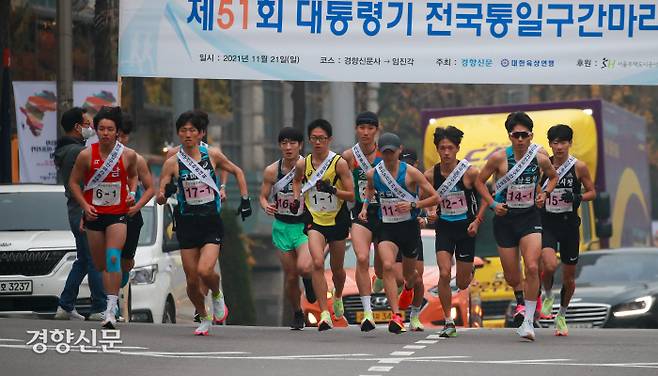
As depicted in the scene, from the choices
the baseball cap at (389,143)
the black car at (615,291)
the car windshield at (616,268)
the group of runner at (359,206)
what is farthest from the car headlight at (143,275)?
the car windshield at (616,268)

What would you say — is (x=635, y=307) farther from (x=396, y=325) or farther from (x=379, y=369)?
(x=379, y=369)

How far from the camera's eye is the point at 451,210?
1888 cm

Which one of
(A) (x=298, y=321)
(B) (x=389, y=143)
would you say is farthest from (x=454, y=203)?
(A) (x=298, y=321)

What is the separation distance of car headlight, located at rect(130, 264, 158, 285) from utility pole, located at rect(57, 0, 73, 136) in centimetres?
423

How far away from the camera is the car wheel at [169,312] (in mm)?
21984

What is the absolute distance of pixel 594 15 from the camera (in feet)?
72.8

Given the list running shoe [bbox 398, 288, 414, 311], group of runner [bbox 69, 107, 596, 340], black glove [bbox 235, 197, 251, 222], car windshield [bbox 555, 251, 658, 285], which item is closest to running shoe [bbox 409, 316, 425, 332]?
group of runner [bbox 69, 107, 596, 340]

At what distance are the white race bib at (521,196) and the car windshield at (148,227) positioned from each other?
5.20 meters

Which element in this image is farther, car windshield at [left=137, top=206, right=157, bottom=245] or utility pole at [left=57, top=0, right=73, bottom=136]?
utility pole at [left=57, top=0, right=73, bottom=136]

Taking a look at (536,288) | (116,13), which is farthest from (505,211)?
(116,13)

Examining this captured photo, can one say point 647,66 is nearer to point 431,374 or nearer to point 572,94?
point 431,374

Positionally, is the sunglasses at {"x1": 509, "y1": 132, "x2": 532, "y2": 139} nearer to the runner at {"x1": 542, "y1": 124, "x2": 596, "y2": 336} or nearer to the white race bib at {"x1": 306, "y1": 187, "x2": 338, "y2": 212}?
the runner at {"x1": 542, "y1": 124, "x2": 596, "y2": 336}

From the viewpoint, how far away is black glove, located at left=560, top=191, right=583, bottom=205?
19.0 metres

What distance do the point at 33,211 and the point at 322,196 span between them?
4.18 meters
